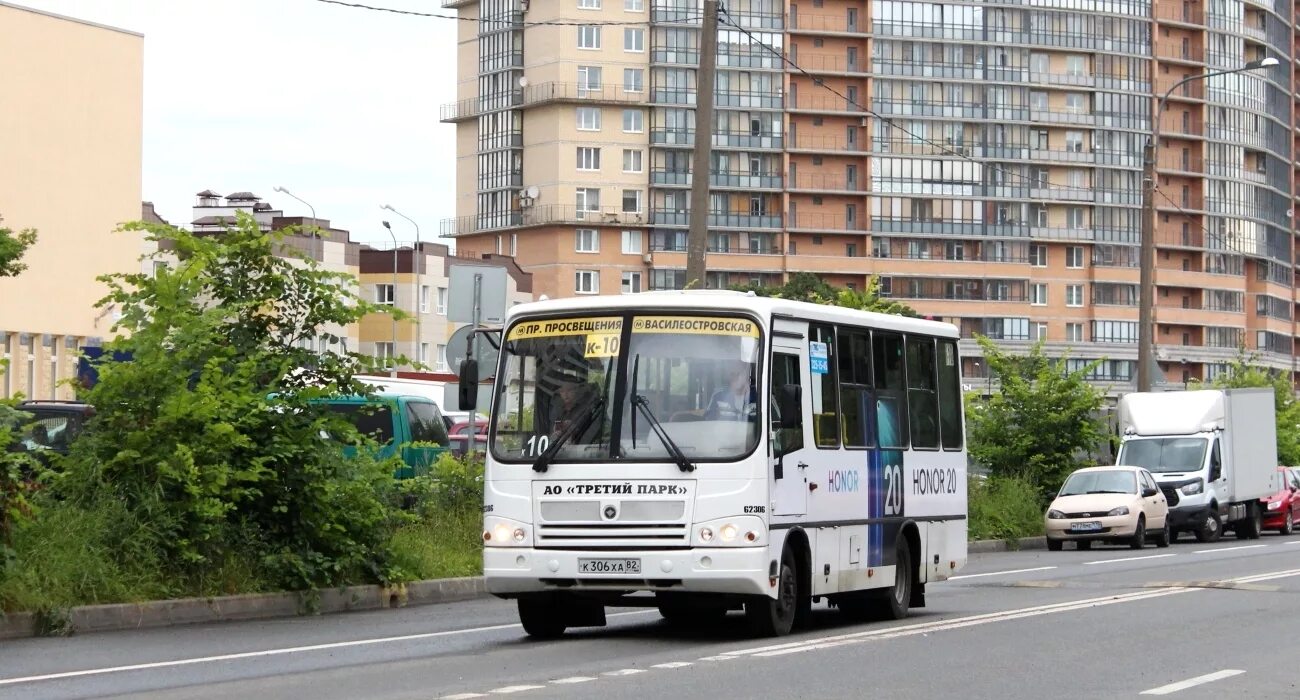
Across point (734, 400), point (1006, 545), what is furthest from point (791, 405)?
point (1006, 545)

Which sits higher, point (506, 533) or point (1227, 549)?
point (506, 533)

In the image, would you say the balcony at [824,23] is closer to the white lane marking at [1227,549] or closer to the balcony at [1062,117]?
the balcony at [1062,117]

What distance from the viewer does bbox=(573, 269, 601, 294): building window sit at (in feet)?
427

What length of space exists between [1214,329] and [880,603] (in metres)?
132

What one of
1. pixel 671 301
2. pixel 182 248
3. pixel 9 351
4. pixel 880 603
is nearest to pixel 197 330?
pixel 182 248

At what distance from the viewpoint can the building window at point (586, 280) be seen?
130m

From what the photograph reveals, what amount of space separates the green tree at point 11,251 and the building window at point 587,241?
11271cm

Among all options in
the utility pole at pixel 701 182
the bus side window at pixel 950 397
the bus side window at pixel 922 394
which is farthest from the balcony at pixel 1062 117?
the bus side window at pixel 922 394

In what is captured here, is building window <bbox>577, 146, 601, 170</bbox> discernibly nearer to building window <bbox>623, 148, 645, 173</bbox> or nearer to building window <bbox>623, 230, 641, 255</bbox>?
building window <bbox>623, 148, 645, 173</bbox>

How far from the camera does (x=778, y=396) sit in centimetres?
1564

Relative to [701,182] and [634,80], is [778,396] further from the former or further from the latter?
[634,80]

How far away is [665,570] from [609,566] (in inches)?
16.5

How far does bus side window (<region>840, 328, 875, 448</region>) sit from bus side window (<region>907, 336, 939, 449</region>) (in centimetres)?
106

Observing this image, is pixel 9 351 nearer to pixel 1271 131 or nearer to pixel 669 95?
pixel 669 95
